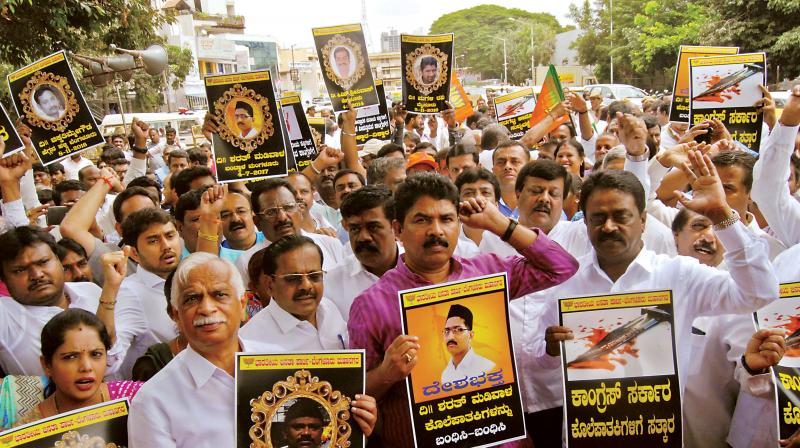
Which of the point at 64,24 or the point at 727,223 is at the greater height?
the point at 64,24

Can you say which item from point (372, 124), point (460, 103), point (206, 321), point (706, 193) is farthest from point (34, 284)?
point (460, 103)

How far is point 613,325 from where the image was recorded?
105 inches

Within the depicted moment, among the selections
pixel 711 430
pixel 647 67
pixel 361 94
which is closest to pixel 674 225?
pixel 711 430

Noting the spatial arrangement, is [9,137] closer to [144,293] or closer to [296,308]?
[144,293]

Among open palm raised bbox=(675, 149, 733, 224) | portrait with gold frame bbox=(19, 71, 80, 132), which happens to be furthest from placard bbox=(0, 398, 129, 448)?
portrait with gold frame bbox=(19, 71, 80, 132)

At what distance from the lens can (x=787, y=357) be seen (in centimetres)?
275

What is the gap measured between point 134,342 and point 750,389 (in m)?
2.84

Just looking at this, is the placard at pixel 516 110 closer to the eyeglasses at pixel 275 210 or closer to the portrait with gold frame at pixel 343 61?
the portrait with gold frame at pixel 343 61

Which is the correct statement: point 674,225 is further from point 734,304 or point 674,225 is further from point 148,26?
point 148,26

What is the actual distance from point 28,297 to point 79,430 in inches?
57.1

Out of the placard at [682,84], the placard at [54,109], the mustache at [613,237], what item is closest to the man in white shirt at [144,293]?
the placard at [54,109]

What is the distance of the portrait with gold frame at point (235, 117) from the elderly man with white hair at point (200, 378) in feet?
7.98

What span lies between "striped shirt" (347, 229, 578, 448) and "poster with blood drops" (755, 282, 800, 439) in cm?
77

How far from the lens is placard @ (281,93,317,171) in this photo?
6855 mm
